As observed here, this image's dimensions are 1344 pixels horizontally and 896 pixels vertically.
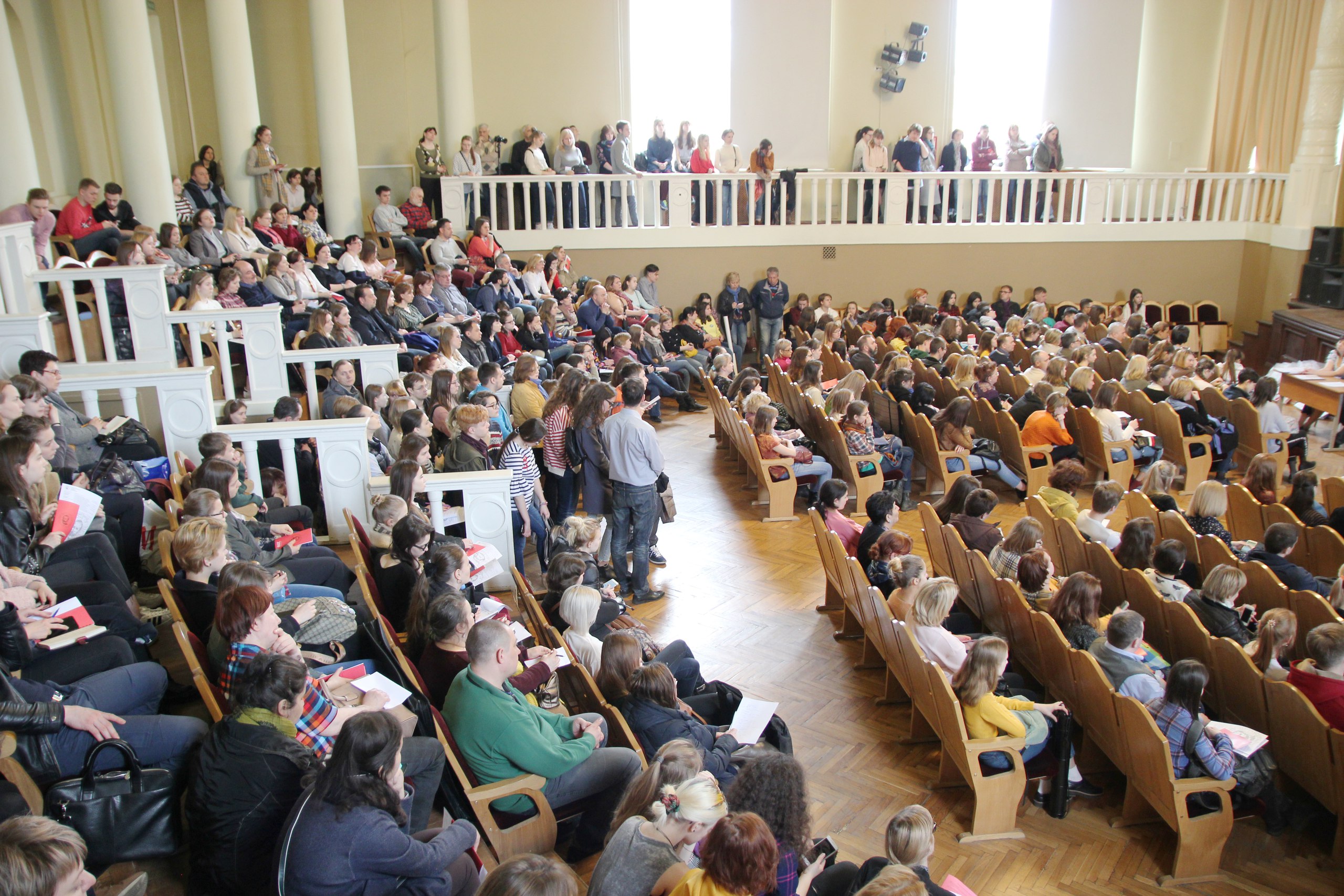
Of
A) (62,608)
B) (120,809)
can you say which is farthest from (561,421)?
(120,809)

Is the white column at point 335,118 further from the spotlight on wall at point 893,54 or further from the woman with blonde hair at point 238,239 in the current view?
the spotlight on wall at point 893,54

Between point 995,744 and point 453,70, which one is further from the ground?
point 453,70

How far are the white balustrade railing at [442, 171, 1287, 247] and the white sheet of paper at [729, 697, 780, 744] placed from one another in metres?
9.38

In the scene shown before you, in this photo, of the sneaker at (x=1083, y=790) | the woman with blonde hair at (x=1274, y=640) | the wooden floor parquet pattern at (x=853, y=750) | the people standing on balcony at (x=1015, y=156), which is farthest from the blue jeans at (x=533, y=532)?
the people standing on balcony at (x=1015, y=156)

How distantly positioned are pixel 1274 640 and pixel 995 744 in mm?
1318

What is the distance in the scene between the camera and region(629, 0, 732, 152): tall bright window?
14.1m

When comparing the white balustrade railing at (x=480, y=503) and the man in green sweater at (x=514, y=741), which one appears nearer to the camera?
the man in green sweater at (x=514, y=741)

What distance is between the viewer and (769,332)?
41.6ft

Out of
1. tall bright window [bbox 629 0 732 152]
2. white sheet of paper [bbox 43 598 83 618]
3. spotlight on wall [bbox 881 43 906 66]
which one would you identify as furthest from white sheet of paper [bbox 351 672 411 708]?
spotlight on wall [bbox 881 43 906 66]

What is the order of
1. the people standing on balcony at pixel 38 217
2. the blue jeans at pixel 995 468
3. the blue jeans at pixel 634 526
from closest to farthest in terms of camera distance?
the blue jeans at pixel 634 526 < the people standing on balcony at pixel 38 217 < the blue jeans at pixel 995 468

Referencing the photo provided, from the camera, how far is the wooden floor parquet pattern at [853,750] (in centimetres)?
352

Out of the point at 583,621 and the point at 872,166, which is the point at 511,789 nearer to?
the point at 583,621

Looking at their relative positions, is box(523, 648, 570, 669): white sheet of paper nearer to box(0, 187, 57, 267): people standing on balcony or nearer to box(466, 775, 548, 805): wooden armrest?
box(466, 775, 548, 805): wooden armrest

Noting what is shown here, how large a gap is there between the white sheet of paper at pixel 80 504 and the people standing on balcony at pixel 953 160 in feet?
39.2
